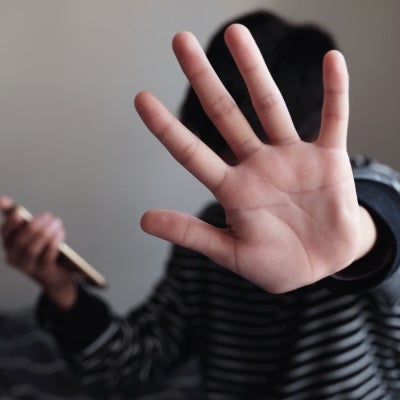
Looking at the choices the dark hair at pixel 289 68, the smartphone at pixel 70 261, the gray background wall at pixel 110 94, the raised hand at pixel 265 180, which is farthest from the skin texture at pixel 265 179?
the gray background wall at pixel 110 94

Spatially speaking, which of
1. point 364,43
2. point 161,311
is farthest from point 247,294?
point 364,43

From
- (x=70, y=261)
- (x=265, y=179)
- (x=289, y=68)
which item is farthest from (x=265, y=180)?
(x=70, y=261)

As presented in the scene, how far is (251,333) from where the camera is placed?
0.73 metres

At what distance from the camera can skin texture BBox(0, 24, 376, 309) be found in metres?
0.38

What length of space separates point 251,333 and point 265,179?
0.38m

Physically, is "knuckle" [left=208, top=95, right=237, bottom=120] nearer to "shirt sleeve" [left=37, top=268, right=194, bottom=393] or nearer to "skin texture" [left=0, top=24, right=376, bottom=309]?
"skin texture" [left=0, top=24, right=376, bottom=309]

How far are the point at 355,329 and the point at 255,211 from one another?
29 centimetres

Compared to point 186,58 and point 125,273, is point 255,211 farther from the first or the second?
point 125,273

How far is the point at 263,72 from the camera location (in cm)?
38

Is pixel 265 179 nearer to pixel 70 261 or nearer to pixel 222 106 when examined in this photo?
pixel 222 106

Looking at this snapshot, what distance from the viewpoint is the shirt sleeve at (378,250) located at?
1.51ft

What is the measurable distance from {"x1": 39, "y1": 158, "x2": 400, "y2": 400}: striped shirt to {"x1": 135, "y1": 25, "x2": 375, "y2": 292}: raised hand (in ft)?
0.29

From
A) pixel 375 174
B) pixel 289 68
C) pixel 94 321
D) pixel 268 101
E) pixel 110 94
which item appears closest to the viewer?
pixel 268 101

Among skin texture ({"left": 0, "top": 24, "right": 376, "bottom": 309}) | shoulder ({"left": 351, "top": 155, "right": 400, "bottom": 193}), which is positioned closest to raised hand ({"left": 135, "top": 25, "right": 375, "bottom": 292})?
skin texture ({"left": 0, "top": 24, "right": 376, "bottom": 309})
